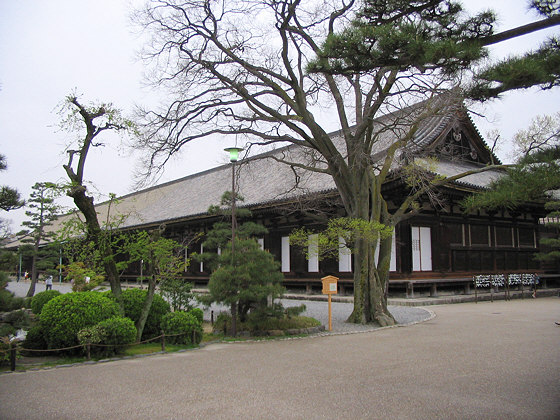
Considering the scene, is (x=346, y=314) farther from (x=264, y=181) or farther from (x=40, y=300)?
(x=264, y=181)

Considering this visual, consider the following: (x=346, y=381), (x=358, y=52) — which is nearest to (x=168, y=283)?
(x=346, y=381)

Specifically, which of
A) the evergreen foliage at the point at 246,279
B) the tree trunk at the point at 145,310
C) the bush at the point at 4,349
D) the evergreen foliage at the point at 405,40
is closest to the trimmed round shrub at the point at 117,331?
the tree trunk at the point at 145,310

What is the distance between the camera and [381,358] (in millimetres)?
7637

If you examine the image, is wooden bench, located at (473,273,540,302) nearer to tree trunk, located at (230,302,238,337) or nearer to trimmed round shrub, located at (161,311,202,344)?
tree trunk, located at (230,302,238,337)

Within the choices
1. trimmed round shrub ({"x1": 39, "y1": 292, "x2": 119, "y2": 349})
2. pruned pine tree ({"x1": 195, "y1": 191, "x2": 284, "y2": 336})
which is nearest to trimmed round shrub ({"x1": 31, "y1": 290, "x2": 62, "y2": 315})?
trimmed round shrub ({"x1": 39, "y1": 292, "x2": 119, "y2": 349})

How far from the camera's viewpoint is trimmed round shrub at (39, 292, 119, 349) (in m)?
8.03

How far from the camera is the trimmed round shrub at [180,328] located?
359 inches

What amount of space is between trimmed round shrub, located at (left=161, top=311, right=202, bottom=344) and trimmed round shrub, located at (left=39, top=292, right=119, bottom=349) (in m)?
1.15

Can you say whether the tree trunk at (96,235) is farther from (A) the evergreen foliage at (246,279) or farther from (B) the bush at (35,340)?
(A) the evergreen foliage at (246,279)

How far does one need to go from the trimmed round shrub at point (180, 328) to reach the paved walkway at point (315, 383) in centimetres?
45

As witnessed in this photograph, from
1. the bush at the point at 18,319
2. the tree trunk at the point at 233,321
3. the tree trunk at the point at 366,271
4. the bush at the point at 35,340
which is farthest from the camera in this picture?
the tree trunk at the point at 366,271

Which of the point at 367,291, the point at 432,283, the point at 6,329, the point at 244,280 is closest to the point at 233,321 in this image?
the point at 244,280

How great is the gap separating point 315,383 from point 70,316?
465 centimetres

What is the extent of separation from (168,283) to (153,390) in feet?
16.6
